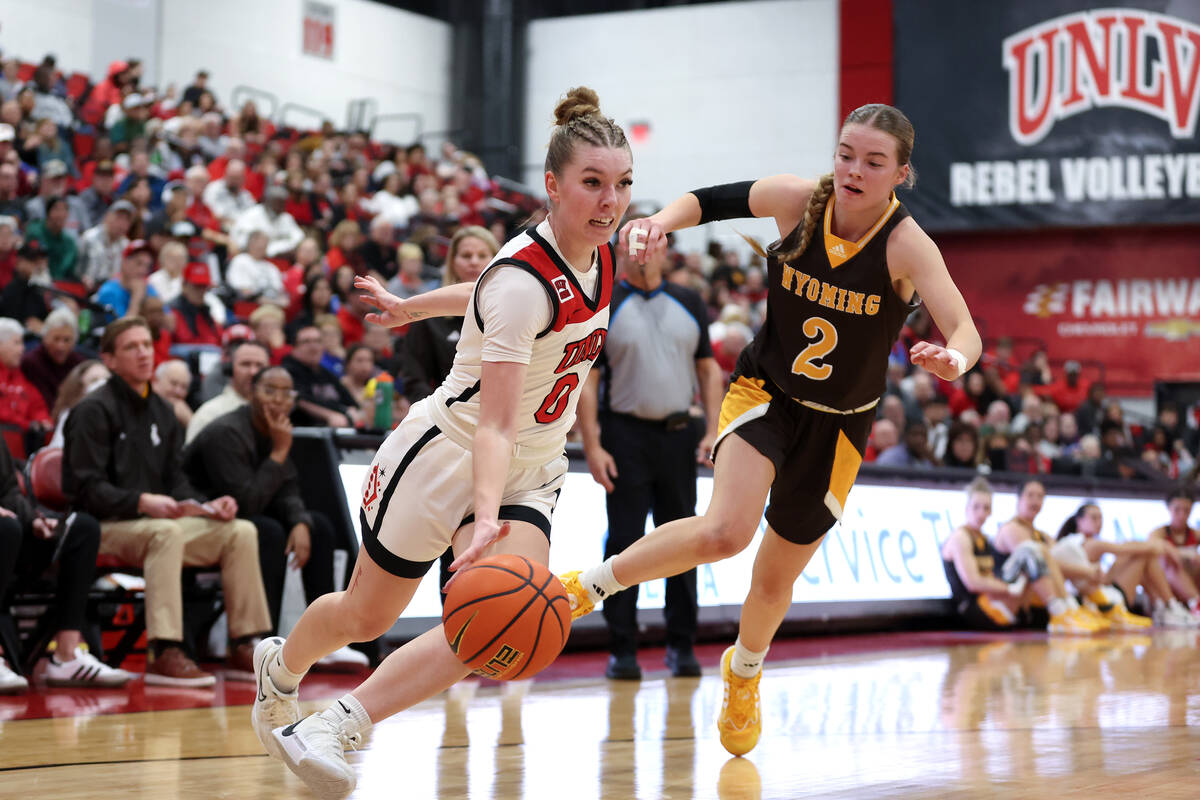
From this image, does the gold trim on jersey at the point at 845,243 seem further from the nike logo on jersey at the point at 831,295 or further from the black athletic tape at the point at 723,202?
the black athletic tape at the point at 723,202

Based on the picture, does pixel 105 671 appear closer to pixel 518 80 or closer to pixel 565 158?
pixel 565 158

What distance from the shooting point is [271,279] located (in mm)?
13477

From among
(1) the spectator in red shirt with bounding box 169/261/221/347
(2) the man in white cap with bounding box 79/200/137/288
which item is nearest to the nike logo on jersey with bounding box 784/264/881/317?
(1) the spectator in red shirt with bounding box 169/261/221/347

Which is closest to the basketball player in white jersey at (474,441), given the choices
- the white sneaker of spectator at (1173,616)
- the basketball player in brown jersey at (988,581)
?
the basketball player in brown jersey at (988,581)

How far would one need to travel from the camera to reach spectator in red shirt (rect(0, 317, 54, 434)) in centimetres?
864

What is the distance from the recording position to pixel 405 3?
85.8ft

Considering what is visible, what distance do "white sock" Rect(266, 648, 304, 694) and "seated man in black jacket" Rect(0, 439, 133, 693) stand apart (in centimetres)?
279

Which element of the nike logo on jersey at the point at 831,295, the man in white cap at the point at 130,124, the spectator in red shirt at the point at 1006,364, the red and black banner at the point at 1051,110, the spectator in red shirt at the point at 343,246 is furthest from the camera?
the red and black banner at the point at 1051,110

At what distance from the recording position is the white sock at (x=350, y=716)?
354cm

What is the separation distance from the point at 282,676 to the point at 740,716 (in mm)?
1617

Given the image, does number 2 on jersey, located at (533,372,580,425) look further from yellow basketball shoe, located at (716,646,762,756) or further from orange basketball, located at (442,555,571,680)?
yellow basketball shoe, located at (716,646,762,756)

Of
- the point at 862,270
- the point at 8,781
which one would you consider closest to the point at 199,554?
the point at 8,781

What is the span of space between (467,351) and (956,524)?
845cm

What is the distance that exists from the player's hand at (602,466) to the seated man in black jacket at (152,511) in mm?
1755
